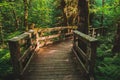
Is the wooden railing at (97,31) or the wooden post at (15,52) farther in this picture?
the wooden railing at (97,31)

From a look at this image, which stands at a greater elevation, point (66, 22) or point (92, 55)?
point (66, 22)

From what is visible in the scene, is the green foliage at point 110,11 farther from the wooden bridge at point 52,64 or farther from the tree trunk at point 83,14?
the wooden bridge at point 52,64

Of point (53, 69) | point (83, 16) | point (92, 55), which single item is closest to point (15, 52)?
point (53, 69)

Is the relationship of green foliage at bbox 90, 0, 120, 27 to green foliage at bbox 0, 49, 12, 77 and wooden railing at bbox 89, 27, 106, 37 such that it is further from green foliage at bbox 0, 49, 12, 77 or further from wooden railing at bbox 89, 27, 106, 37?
green foliage at bbox 0, 49, 12, 77

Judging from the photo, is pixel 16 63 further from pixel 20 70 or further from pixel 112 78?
pixel 112 78

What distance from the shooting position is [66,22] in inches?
765

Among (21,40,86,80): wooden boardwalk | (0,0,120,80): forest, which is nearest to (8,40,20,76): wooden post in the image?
(21,40,86,80): wooden boardwalk

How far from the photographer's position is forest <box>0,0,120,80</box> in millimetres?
6750

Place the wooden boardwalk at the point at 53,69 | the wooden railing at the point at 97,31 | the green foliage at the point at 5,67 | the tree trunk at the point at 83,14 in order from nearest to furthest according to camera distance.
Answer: the wooden boardwalk at the point at 53,69, the green foliage at the point at 5,67, the tree trunk at the point at 83,14, the wooden railing at the point at 97,31

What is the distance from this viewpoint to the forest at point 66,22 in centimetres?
675

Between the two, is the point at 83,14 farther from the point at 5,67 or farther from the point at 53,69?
the point at 5,67

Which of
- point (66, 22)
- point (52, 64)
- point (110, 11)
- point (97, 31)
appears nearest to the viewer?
point (52, 64)

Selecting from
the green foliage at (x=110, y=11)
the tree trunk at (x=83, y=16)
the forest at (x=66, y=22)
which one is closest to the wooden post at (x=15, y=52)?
the forest at (x=66, y=22)

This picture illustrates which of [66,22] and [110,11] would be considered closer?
[110,11]
